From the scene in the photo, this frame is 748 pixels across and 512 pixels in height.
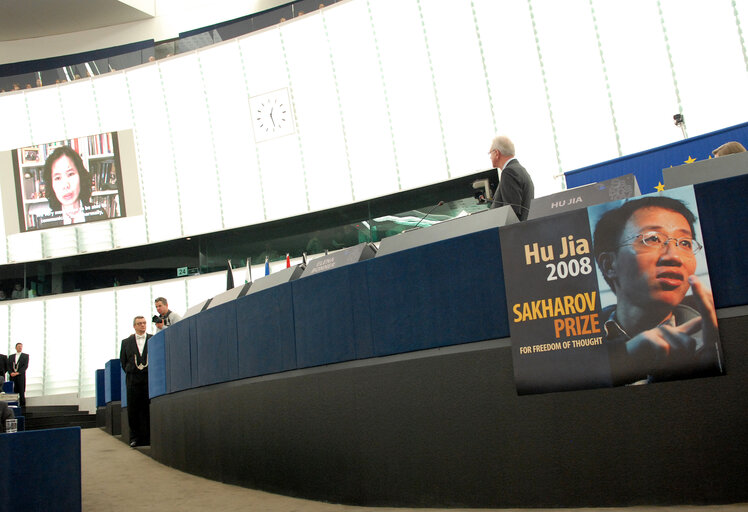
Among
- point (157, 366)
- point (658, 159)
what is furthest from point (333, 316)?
point (658, 159)

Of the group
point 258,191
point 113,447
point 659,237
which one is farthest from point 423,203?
point 659,237

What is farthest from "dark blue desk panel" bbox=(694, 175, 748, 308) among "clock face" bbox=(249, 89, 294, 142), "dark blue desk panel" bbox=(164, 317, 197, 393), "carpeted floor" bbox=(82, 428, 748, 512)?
"clock face" bbox=(249, 89, 294, 142)

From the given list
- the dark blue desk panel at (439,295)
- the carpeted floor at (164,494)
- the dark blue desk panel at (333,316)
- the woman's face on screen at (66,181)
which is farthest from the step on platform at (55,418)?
the dark blue desk panel at (439,295)

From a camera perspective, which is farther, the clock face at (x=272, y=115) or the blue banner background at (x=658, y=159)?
the clock face at (x=272, y=115)

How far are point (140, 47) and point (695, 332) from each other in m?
15.3

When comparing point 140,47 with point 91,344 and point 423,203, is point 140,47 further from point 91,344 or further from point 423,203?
point 423,203

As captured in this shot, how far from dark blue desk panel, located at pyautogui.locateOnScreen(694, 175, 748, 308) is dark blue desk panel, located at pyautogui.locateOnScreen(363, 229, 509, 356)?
91 cm

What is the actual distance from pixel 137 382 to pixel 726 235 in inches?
250

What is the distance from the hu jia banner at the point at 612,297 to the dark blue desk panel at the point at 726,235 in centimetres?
4

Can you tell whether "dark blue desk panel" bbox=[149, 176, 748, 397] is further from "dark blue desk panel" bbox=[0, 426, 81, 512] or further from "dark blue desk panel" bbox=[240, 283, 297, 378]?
"dark blue desk panel" bbox=[0, 426, 81, 512]

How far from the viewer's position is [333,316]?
4.01 m

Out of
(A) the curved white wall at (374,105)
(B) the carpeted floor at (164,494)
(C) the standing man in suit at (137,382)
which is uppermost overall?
(A) the curved white wall at (374,105)

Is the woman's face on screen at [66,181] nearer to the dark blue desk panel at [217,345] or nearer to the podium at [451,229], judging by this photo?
the dark blue desk panel at [217,345]

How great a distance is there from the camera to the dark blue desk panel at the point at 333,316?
12.6 feet
